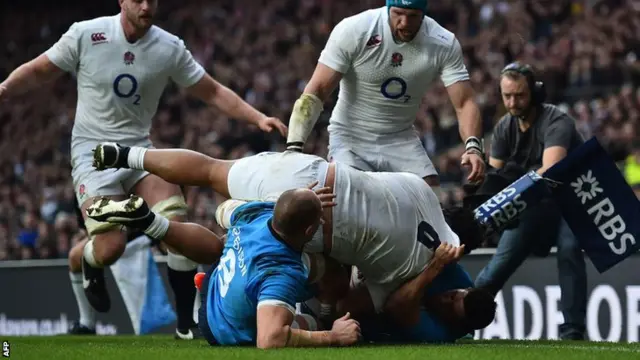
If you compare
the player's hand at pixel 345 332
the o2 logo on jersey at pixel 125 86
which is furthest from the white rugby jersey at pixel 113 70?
the player's hand at pixel 345 332

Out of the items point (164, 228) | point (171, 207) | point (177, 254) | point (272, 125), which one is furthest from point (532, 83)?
point (164, 228)

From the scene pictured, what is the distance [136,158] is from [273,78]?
1397 centimetres

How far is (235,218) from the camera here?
293 inches

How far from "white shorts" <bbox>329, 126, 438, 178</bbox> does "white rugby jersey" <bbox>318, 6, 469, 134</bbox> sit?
69 millimetres

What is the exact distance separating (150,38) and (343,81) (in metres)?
1.60

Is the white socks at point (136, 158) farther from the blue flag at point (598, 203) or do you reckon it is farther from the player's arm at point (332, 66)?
→ the blue flag at point (598, 203)

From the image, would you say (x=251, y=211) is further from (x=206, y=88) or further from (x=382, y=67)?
(x=206, y=88)

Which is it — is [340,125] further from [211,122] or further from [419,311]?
[211,122]

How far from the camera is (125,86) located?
963cm

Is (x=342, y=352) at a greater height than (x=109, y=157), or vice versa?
(x=109, y=157)

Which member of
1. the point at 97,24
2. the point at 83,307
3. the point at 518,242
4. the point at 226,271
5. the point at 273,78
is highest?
the point at 97,24

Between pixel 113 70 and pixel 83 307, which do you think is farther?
pixel 83 307

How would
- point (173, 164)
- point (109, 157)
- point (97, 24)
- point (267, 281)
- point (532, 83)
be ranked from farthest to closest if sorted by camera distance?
point (97, 24) → point (532, 83) → point (109, 157) → point (173, 164) → point (267, 281)

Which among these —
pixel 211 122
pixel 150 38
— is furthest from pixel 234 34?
pixel 150 38
